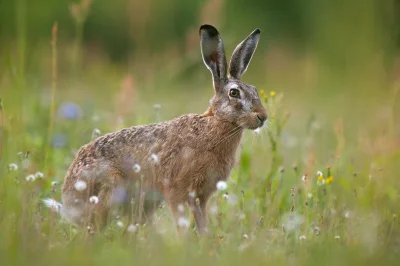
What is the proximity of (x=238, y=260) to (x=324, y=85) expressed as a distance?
9454 mm

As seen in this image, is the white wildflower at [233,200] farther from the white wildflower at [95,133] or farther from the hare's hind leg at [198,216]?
the white wildflower at [95,133]

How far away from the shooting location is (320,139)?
9.78m

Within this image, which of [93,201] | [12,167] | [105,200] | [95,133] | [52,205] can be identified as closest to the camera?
[52,205]

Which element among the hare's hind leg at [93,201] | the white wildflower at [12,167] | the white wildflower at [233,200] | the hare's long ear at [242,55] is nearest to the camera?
the hare's hind leg at [93,201]

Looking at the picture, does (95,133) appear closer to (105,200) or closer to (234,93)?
(105,200)

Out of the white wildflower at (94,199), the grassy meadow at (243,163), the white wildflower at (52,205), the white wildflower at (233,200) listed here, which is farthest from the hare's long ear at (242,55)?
the white wildflower at (52,205)

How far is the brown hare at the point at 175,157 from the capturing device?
6117 mm

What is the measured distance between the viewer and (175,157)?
253 inches

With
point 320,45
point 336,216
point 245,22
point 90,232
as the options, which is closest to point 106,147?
point 90,232

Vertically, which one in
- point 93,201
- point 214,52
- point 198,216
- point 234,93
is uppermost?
point 214,52

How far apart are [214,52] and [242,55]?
279 millimetres

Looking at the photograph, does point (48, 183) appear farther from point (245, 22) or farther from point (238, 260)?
point (245, 22)

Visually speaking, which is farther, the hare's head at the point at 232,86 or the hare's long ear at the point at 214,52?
the hare's long ear at the point at 214,52

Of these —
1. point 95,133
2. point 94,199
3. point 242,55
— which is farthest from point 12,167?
point 242,55
